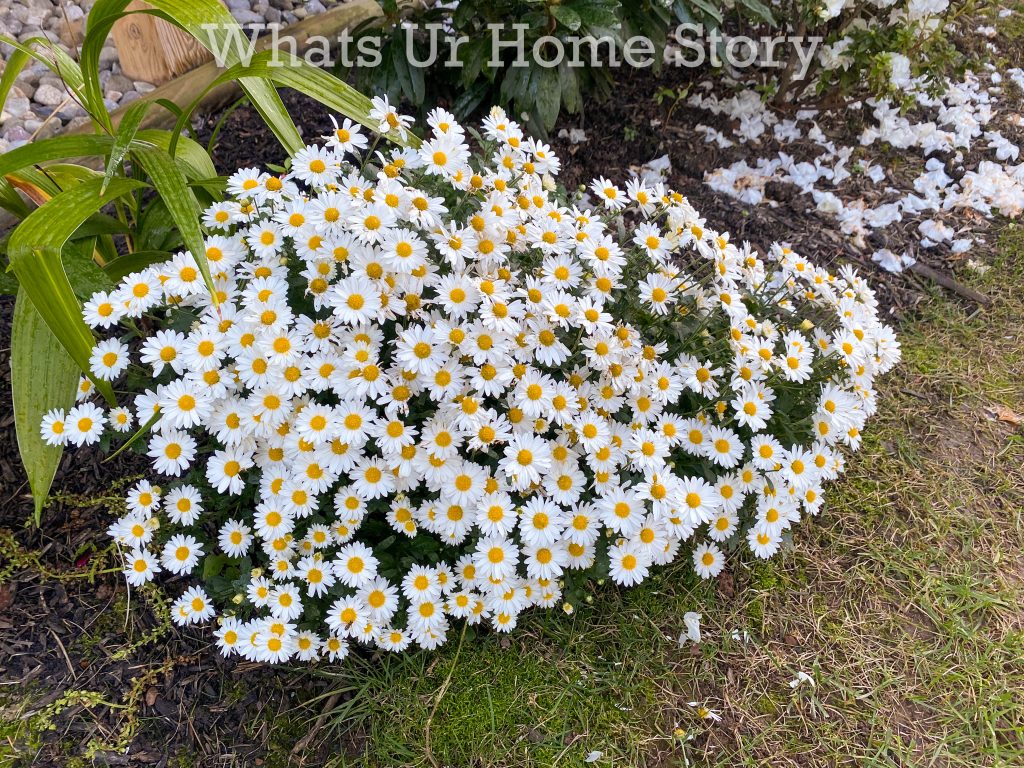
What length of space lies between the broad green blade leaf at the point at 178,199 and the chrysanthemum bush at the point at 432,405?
8 cm

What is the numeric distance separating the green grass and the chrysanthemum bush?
15 cm

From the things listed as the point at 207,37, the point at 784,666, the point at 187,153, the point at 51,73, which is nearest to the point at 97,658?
the point at 187,153

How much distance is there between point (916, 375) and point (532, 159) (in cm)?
163

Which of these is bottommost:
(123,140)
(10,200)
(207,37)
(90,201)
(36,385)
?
(36,385)

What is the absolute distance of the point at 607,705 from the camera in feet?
6.10

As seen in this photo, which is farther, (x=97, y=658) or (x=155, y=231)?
(x=155, y=231)

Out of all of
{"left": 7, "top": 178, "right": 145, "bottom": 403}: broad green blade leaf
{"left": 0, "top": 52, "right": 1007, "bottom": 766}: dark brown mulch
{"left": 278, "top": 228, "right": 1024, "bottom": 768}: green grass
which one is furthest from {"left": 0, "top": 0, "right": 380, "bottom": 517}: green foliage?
{"left": 278, "top": 228, "right": 1024, "bottom": 768}: green grass

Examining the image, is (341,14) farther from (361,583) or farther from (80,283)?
(361,583)

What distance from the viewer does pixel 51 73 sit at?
122 inches

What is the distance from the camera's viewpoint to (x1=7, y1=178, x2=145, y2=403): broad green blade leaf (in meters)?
1.61

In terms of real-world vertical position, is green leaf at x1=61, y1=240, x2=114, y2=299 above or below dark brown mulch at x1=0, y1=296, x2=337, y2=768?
above

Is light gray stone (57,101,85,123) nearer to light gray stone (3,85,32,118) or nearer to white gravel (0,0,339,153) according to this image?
white gravel (0,0,339,153)

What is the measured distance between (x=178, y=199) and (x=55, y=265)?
0.95ft

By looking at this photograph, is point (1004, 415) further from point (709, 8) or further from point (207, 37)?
point (207, 37)
